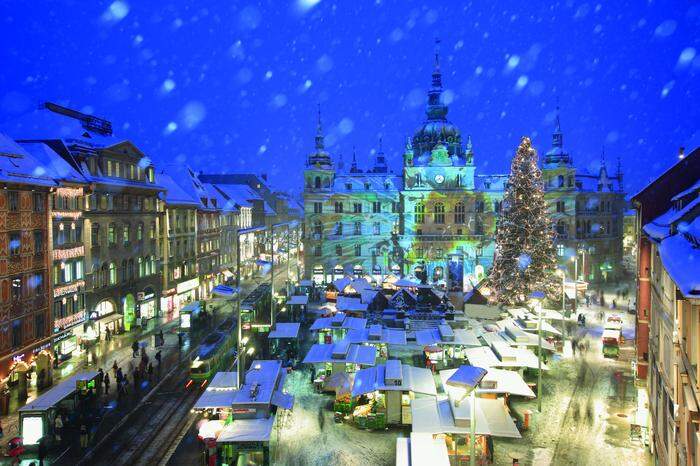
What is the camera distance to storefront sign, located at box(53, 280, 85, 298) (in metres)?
34.8

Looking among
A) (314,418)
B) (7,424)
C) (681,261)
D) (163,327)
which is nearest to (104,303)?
(163,327)

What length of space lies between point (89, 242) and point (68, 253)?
451 centimetres

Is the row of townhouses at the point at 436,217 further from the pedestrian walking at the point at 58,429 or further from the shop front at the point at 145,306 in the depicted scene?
the pedestrian walking at the point at 58,429

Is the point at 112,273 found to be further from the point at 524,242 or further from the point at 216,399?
the point at 524,242

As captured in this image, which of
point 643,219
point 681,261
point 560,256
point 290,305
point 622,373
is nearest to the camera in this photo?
point 681,261

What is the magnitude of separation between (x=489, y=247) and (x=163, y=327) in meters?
44.8

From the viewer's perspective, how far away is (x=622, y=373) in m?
33.2

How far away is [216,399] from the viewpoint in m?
22.5

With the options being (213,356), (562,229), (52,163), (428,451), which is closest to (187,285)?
(52,163)

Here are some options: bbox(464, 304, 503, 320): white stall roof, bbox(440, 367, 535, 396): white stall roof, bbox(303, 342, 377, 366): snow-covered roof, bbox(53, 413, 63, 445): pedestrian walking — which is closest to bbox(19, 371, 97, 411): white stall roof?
bbox(53, 413, 63, 445): pedestrian walking

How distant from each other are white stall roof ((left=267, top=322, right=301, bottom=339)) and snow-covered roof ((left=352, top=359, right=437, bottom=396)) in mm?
10737

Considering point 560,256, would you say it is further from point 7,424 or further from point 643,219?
point 7,424

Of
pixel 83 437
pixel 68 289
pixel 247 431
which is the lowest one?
pixel 83 437

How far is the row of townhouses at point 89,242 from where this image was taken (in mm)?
30594
